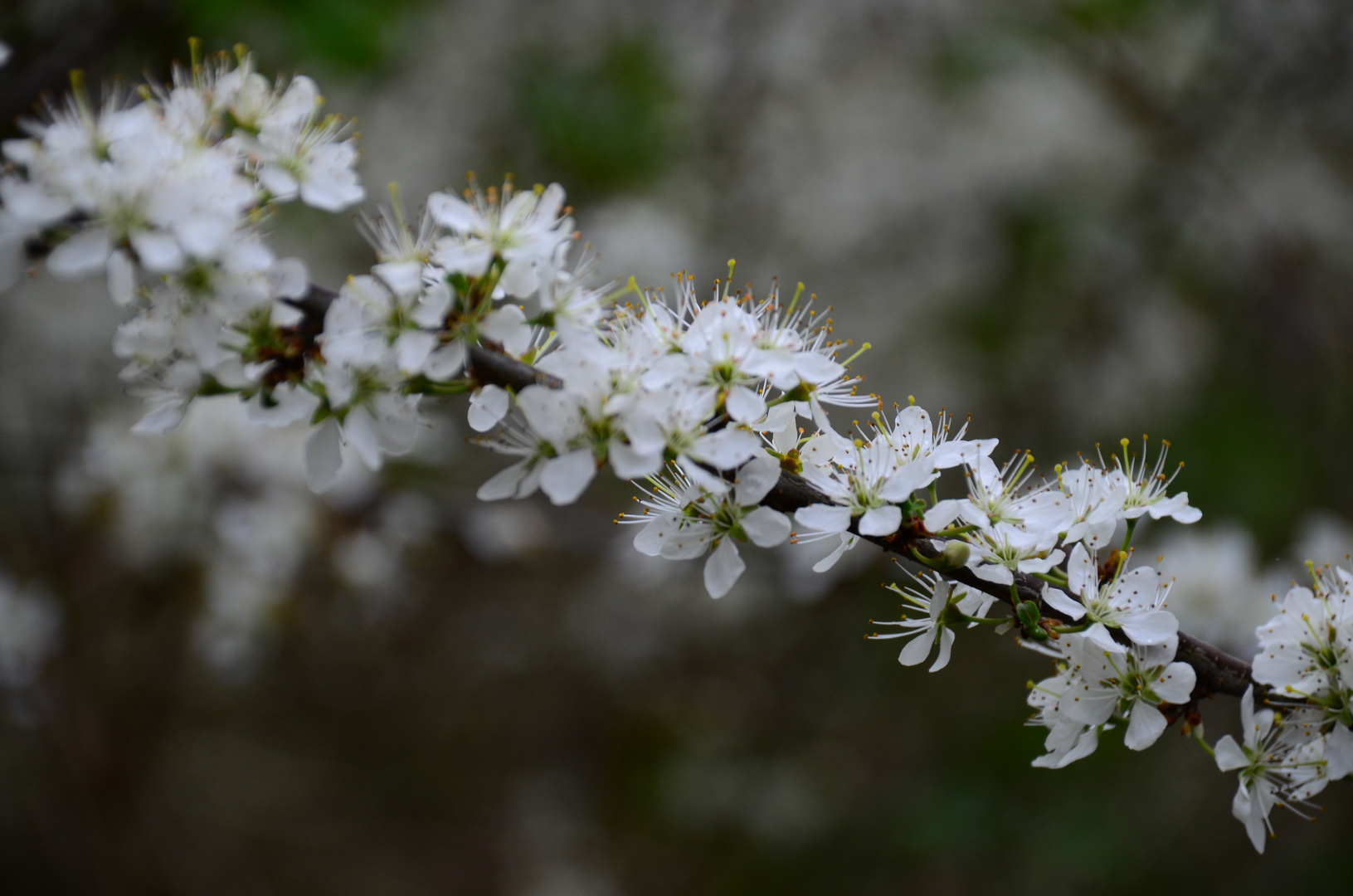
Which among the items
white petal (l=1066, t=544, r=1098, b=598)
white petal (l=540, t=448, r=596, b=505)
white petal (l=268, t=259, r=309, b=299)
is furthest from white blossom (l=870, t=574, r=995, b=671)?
white petal (l=268, t=259, r=309, b=299)

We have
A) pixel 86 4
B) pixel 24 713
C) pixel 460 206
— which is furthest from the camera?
pixel 24 713

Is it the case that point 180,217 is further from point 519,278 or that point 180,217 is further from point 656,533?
point 656,533

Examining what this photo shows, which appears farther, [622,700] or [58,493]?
[622,700]

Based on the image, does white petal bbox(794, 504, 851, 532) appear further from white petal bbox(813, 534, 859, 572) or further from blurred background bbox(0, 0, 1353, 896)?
blurred background bbox(0, 0, 1353, 896)

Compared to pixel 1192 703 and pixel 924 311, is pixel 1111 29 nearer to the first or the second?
pixel 924 311

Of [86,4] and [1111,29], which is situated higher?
[1111,29]

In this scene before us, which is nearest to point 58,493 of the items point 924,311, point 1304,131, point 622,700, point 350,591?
point 350,591

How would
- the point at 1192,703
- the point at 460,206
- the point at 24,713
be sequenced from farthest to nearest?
the point at 24,713, the point at 1192,703, the point at 460,206

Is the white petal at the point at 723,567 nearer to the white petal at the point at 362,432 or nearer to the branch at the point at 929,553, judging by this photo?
the branch at the point at 929,553
